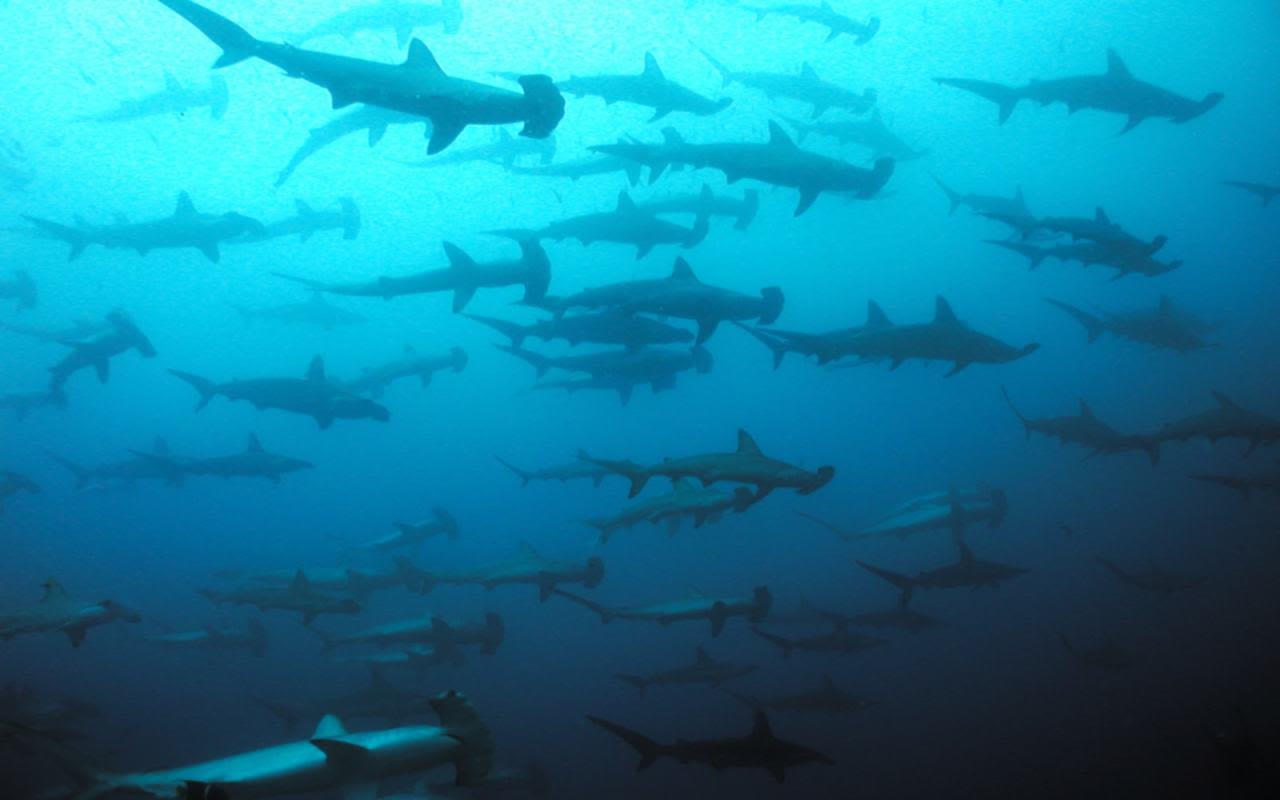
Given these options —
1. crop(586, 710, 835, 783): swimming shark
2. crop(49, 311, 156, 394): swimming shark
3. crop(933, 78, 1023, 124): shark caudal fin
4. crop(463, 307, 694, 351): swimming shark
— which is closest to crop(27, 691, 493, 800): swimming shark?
crop(586, 710, 835, 783): swimming shark

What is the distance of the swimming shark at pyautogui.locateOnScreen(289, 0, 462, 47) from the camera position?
1639cm

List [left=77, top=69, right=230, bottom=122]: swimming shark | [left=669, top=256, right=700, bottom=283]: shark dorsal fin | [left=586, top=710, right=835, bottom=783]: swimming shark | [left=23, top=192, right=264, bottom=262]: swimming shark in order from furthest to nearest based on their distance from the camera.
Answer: [left=77, top=69, right=230, bottom=122]: swimming shark
[left=23, top=192, right=264, bottom=262]: swimming shark
[left=669, top=256, right=700, bottom=283]: shark dorsal fin
[left=586, top=710, right=835, bottom=783]: swimming shark

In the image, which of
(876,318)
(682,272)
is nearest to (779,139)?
(682,272)

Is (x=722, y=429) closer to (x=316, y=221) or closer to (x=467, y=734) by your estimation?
(x=316, y=221)

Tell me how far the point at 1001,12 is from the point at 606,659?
145 ft

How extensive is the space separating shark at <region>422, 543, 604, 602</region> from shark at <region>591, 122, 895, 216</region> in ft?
16.2

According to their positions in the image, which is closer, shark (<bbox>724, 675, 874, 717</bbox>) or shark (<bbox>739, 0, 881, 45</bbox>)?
shark (<bbox>724, 675, 874, 717</bbox>)

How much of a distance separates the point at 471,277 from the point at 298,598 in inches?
190

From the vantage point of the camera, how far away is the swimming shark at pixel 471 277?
26.7ft

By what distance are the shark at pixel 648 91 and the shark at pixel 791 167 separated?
10.6 ft

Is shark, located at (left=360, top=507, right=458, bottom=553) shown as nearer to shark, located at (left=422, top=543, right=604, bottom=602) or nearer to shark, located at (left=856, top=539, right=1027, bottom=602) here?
shark, located at (left=422, top=543, right=604, bottom=602)

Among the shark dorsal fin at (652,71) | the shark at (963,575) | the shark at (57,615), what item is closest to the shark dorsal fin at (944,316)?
the shark at (963,575)

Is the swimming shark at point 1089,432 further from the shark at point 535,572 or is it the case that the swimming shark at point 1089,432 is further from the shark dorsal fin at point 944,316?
the shark at point 535,572

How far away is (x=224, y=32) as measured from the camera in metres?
5.24
